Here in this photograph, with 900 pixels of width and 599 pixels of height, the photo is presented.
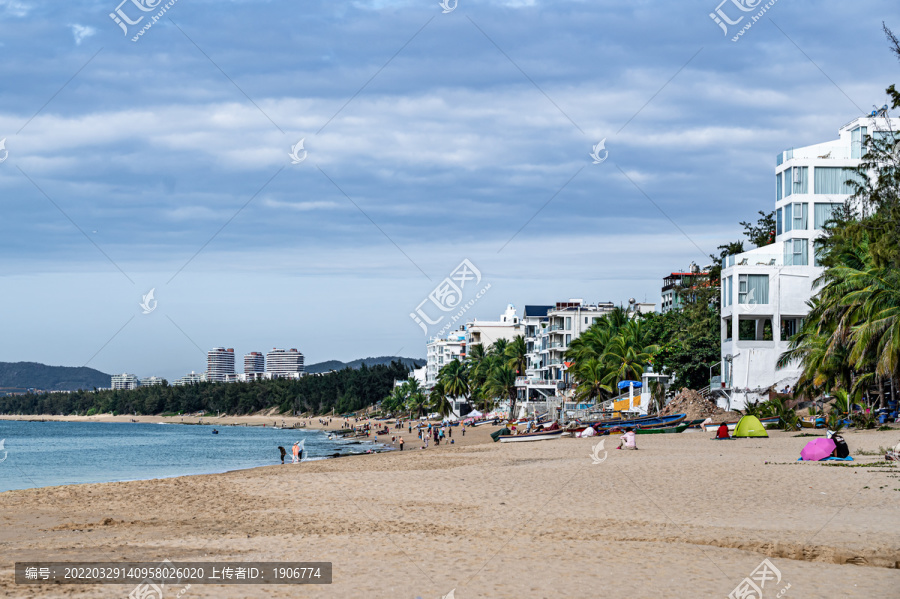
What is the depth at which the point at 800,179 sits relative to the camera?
54656mm

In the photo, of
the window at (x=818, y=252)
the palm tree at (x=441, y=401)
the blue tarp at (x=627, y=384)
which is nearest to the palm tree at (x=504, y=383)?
the palm tree at (x=441, y=401)

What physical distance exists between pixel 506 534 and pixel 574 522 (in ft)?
6.02

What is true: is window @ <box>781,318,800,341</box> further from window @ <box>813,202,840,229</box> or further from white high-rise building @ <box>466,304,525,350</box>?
white high-rise building @ <box>466,304,525,350</box>

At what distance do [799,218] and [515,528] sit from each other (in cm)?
4482

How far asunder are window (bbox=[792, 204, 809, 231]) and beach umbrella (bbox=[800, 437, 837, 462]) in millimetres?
31318

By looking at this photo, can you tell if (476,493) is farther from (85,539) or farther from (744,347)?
(744,347)

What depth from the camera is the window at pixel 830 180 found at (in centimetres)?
5422

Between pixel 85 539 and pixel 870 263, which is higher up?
pixel 870 263

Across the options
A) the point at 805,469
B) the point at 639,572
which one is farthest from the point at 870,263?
the point at 639,572

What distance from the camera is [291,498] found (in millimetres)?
22750

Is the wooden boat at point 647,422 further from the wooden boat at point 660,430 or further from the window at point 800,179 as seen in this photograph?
the window at point 800,179

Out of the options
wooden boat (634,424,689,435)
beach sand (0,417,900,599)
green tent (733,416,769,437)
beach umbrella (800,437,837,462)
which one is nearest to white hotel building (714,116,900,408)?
wooden boat (634,424,689,435)

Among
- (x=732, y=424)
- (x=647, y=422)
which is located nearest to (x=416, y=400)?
(x=647, y=422)

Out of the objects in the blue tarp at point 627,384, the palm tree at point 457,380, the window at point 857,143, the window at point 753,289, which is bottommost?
the palm tree at point 457,380
